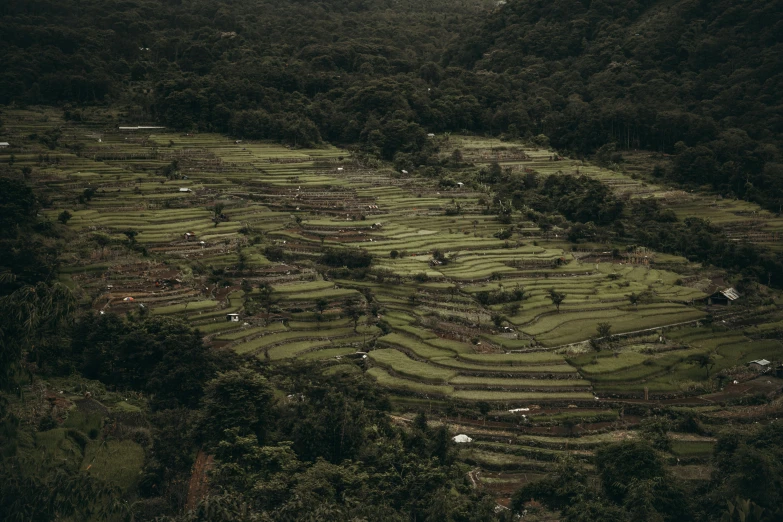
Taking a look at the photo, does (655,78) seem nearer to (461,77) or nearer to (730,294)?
(461,77)

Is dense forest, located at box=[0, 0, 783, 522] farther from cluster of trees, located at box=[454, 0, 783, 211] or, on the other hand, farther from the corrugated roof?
the corrugated roof

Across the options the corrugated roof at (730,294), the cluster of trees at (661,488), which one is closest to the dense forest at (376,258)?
the cluster of trees at (661,488)

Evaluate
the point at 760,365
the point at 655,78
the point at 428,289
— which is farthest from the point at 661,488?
the point at 655,78

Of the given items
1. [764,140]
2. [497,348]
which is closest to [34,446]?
[497,348]

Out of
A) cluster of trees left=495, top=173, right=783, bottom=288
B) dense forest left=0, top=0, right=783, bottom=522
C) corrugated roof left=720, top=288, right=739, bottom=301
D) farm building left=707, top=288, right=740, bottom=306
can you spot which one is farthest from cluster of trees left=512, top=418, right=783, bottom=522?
cluster of trees left=495, top=173, right=783, bottom=288

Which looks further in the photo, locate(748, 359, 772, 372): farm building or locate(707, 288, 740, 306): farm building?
locate(707, 288, 740, 306): farm building
